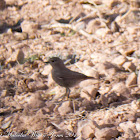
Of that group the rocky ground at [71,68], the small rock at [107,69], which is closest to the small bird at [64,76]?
the rocky ground at [71,68]

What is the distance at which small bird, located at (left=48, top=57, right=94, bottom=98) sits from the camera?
4773mm

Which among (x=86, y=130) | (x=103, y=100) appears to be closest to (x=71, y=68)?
(x=103, y=100)

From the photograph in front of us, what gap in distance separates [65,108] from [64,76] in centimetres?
87

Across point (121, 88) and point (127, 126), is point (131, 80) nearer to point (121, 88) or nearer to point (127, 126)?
point (121, 88)

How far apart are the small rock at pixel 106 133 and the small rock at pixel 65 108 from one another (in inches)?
34.9

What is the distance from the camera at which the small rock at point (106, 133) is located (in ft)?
11.1

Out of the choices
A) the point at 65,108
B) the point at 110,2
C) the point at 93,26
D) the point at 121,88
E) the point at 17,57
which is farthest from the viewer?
the point at 110,2

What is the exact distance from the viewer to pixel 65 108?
4.27 metres

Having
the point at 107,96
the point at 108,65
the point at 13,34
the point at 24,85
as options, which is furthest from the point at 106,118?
the point at 13,34

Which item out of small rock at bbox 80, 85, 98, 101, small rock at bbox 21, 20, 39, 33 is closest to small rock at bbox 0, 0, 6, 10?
small rock at bbox 21, 20, 39, 33

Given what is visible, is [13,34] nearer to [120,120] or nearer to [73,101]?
[73,101]

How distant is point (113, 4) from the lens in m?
6.99

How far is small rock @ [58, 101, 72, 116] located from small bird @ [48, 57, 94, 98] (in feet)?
1.32

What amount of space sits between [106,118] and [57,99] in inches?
48.3
